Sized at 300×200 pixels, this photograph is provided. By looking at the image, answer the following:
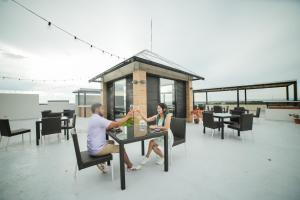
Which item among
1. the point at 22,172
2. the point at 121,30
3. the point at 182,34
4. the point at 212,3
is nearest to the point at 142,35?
Answer: the point at 121,30

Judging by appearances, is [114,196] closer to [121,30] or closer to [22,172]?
[22,172]

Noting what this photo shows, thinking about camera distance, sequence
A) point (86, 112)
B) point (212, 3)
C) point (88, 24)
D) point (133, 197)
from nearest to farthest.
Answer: point (133, 197)
point (212, 3)
point (88, 24)
point (86, 112)

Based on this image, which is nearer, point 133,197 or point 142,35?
point 133,197

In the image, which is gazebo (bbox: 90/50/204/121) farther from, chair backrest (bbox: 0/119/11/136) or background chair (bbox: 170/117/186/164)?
chair backrest (bbox: 0/119/11/136)

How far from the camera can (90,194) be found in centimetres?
170

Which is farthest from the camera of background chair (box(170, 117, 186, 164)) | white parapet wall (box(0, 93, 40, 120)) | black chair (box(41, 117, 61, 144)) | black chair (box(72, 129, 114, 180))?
white parapet wall (box(0, 93, 40, 120))

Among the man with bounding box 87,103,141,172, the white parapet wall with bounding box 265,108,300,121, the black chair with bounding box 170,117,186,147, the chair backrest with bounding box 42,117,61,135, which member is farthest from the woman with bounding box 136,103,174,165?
the white parapet wall with bounding box 265,108,300,121

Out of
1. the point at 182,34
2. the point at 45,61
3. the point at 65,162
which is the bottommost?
the point at 65,162

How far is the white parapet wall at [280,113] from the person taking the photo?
7275mm

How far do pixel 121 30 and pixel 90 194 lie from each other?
501 centimetres

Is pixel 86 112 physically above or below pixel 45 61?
below

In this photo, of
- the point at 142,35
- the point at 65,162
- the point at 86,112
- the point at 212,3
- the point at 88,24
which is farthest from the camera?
the point at 86,112

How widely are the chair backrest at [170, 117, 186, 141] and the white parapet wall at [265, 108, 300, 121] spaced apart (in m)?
9.02

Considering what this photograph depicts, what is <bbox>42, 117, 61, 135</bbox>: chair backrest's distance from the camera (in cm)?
377
